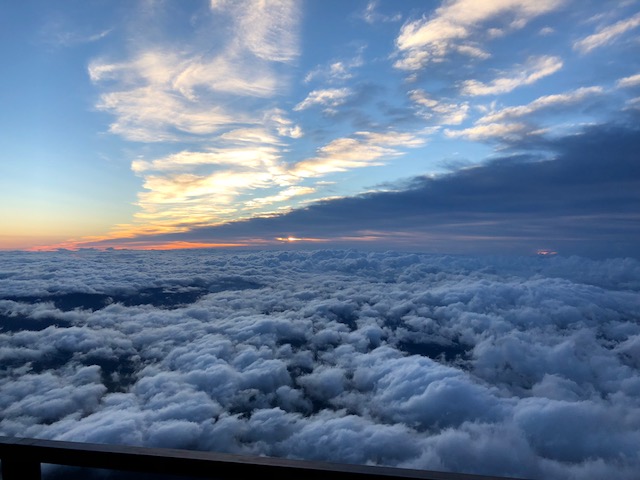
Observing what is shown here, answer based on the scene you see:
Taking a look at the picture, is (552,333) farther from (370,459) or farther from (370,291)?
(370,459)

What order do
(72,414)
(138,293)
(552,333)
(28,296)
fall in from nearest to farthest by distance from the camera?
(72,414), (552,333), (28,296), (138,293)

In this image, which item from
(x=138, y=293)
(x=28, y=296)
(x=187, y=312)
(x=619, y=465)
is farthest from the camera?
(x=138, y=293)

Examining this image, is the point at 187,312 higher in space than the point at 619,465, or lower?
higher

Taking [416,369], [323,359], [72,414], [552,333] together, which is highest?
[72,414]

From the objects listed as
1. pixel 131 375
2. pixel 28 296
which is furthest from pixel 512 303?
pixel 28 296

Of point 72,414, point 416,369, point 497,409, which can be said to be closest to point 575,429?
point 497,409

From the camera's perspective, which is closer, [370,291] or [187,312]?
[187,312]

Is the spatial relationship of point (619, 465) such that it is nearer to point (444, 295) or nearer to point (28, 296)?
point (444, 295)
